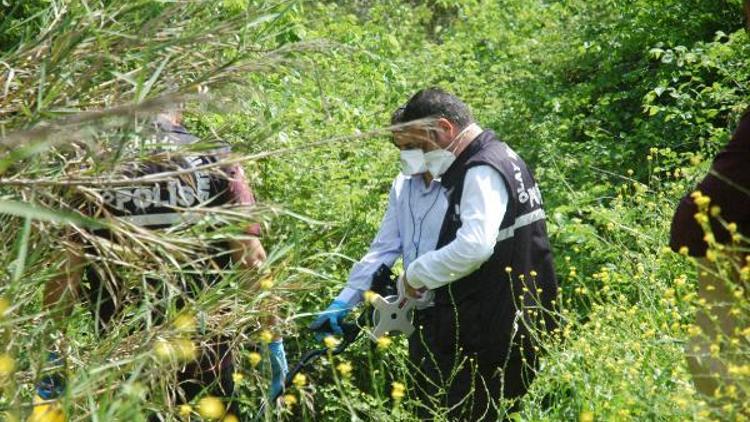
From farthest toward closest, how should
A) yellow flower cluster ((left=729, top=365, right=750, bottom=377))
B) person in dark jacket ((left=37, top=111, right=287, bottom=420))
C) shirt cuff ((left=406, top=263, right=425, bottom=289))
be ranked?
shirt cuff ((left=406, top=263, right=425, bottom=289)) < person in dark jacket ((left=37, top=111, right=287, bottom=420)) < yellow flower cluster ((left=729, top=365, right=750, bottom=377))

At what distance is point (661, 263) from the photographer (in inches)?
193

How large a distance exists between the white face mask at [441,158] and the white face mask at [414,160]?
21 mm

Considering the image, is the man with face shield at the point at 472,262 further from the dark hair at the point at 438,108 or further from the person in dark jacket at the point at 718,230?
the person in dark jacket at the point at 718,230

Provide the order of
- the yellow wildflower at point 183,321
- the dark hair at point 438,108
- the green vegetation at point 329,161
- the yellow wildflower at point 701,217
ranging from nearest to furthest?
the yellow wildflower at point 701,217 < the green vegetation at point 329,161 < the yellow wildflower at point 183,321 < the dark hair at point 438,108

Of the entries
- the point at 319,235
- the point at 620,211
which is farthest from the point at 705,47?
the point at 319,235

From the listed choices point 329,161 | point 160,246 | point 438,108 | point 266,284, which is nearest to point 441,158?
point 438,108

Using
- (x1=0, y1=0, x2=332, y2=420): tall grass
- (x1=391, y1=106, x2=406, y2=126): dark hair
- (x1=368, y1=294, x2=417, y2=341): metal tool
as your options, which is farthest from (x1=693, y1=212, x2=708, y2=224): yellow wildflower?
(x1=391, y1=106, x2=406, y2=126): dark hair

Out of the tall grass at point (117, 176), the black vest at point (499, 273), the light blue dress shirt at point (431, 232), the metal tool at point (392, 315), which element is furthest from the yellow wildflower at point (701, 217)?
the metal tool at point (392, 315)

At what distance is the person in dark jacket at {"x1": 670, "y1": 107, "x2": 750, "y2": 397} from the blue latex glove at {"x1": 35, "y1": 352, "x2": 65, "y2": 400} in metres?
1.71

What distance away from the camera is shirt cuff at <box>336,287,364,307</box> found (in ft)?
15.4

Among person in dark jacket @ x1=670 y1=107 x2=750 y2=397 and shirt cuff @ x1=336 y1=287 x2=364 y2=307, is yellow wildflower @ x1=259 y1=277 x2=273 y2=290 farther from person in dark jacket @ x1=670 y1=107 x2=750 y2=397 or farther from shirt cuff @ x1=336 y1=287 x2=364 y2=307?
person in dark jacket @ x1=670 y1=107 x2=750 y2=397

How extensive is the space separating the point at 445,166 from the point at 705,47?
11.9 feet

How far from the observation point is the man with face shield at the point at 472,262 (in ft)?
14.0

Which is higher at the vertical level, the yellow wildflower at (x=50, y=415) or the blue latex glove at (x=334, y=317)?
the yellow wildflower at (x=50, y=415)
